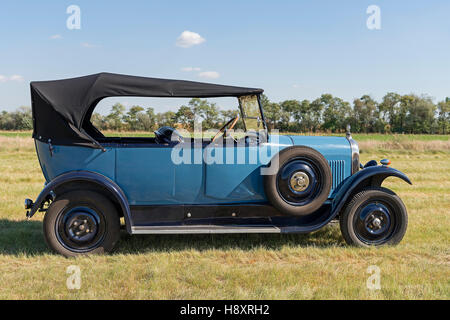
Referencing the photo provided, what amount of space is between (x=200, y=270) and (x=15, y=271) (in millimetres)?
1952

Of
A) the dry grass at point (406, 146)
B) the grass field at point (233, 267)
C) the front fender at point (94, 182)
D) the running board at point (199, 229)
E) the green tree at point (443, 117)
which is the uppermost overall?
the green tree at point (443, 117)

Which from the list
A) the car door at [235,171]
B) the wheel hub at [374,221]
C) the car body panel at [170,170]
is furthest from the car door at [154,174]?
the wheel hub at [374,221]

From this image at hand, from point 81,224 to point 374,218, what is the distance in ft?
11.5

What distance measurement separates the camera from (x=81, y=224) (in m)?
4.32

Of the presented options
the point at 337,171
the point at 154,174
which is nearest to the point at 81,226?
the point at 154,174

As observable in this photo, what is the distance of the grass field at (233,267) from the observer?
11.1 feet

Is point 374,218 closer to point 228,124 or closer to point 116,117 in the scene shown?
point 228,124

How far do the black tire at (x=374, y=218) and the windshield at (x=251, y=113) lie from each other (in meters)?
1.51

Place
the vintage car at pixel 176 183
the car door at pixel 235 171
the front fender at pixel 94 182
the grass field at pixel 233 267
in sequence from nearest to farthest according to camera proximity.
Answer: the grass field at pixel 233 267
the front fender at pixel 94 182
the vintage car at pixel 176 183
the car door at pixel 235 171

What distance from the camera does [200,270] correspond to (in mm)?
3898

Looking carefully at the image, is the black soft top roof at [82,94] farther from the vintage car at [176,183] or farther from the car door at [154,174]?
the car door at [154,174]

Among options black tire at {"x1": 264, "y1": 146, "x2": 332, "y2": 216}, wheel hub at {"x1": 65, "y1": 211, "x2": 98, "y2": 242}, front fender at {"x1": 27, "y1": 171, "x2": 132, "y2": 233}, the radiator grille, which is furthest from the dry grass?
wheel hub at {"x1": 65, "y1": 211, "x2": 98, "y2": 242}

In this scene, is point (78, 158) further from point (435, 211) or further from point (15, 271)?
point (435, 211)
